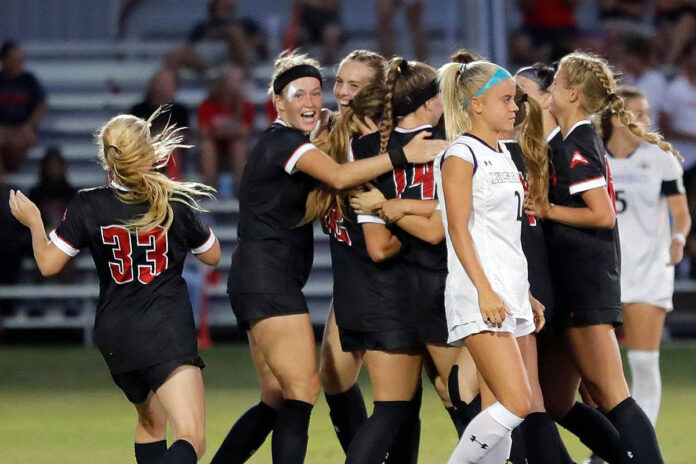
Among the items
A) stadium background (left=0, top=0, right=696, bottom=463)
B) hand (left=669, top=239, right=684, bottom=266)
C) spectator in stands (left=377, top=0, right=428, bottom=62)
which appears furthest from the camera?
spectator in stands (left=377, top=0, right=428, bottom=62)

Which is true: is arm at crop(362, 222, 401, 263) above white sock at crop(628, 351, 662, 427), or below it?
above

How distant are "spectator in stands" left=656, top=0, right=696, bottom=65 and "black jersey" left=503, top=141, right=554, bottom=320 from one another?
8.37 metres

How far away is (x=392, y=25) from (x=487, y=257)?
885 cm

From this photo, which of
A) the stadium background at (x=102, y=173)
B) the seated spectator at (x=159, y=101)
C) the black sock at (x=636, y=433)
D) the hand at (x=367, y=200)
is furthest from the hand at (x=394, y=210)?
the seated spectator at (x=159, y=101)

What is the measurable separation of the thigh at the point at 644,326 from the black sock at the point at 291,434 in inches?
83.2

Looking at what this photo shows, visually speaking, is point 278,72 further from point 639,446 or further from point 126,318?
point 639,446

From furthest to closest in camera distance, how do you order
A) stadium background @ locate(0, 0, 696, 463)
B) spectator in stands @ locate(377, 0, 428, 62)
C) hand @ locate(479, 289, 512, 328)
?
1. spectator in stands @ locate(377, 0, 428, 62)
2. stadium background @ locate(0, 0, 696, 463)
3. hand @ locate(479, 289, 512, 328)

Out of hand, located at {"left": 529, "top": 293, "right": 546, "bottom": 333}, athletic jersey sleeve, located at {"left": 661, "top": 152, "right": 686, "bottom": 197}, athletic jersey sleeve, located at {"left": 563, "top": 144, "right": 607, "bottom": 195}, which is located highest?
athletic jersey sleeve, located at {"left": 563, "top": 144, "right": 607, "bottom": 195}

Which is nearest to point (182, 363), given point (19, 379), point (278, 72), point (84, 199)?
point (84, 199)

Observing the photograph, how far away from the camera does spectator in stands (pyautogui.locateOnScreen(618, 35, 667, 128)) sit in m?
12.5

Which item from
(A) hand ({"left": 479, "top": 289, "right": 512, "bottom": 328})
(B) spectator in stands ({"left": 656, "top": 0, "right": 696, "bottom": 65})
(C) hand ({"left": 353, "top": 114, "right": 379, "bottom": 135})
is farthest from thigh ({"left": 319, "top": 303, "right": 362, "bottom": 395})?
(B) spectator in stands ({"left": 656, "top": 0, "right": 696, "bottom": 65})

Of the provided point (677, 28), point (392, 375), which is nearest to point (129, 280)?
point (392, 375)

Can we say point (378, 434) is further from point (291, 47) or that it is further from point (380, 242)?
point (291, 47)

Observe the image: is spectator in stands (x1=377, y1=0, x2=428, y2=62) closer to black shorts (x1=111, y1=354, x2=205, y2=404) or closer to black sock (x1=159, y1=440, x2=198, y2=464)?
black shorts (x1=111, y1=354, x2=205, y2=404)
